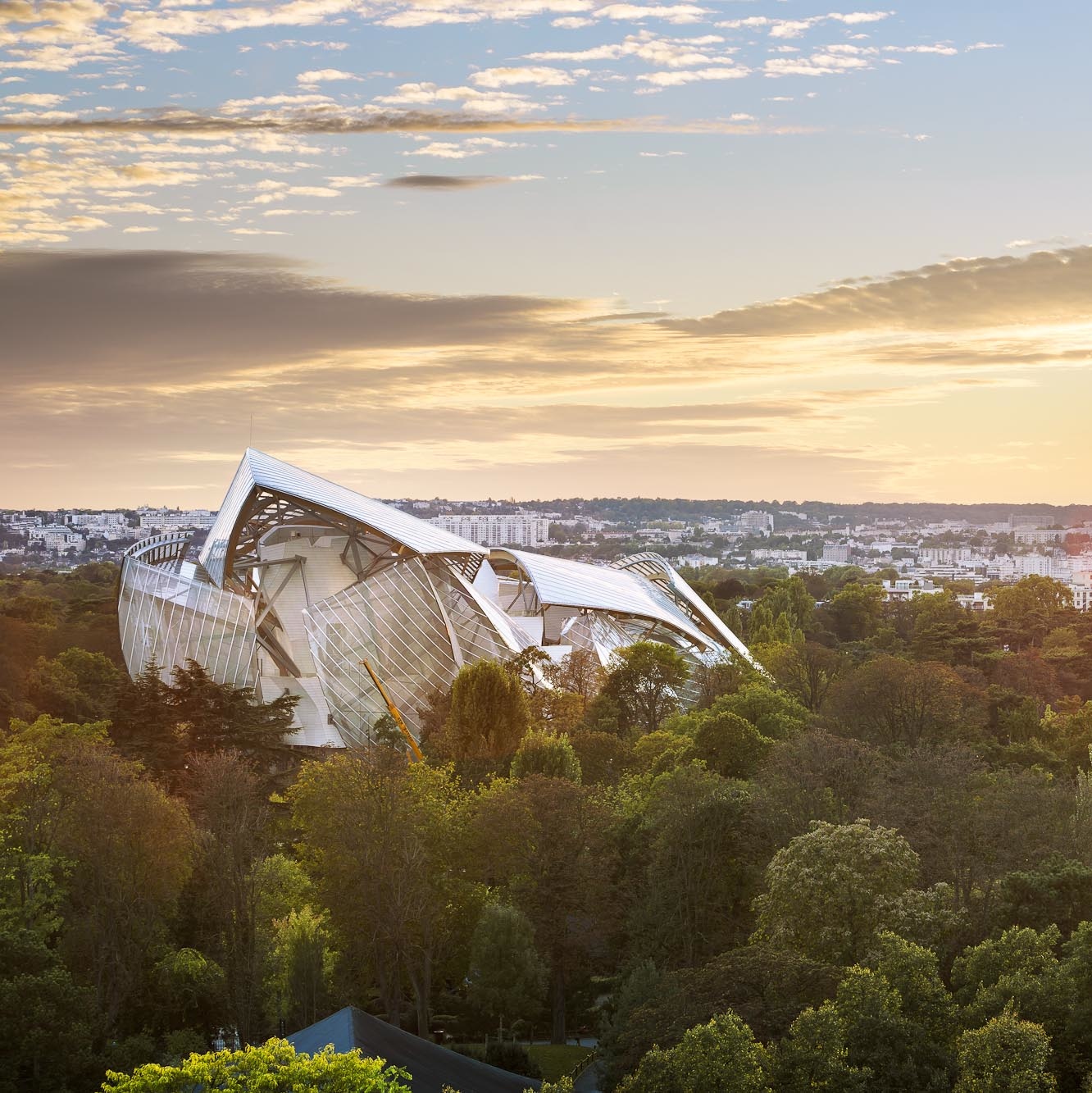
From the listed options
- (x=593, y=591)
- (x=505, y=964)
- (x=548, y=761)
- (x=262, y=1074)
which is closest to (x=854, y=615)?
(x=593, y=591)

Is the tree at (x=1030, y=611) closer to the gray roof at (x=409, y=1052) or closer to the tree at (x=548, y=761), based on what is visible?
the tree at (x=548, y=761)

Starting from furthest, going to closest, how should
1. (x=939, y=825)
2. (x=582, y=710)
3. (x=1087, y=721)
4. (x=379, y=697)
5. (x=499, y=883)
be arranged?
1. (x=379, y=697)
2. (x=582, y=710)
3. (x=1087, y=721)
4. (x=499, y=883)
5. (x=939, y=825)

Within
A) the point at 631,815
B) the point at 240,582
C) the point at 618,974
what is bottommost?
the point at 618,974

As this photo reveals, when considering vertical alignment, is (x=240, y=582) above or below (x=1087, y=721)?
above

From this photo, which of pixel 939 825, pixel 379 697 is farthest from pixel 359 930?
pixel 379 697

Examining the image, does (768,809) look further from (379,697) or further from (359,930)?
(379,697)

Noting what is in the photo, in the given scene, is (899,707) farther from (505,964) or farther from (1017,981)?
(1017,981)
